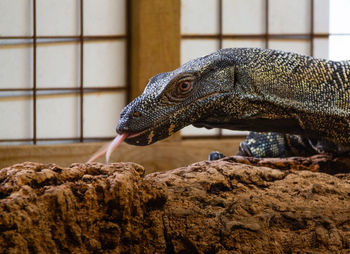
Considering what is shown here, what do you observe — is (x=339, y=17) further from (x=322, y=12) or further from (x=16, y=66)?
(x=16, y=66)

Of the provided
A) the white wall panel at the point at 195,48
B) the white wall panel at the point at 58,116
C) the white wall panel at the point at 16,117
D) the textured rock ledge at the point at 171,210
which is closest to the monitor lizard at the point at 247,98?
the textured rock ledge at the point at 171,210

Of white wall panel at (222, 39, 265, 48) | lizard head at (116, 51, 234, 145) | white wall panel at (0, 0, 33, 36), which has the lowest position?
lizard head at (116, 51, 234, 145)

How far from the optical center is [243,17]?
596cm

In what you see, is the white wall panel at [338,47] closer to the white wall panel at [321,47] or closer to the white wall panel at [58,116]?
the white wall panel at [321,47]

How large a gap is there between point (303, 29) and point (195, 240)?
4432 mm

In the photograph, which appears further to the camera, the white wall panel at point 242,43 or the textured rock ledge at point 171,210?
the white wall panel at point 242,43

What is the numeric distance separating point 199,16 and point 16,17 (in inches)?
82.6

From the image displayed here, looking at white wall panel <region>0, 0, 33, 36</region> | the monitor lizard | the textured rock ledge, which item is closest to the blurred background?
white wall panel <region>0, 0, 33, 36</region>

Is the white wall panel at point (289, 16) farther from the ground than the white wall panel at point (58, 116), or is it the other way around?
the white wall panel at point (289, 16)

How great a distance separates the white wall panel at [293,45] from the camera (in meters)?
6.00

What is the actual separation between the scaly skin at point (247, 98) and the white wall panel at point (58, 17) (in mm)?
3050

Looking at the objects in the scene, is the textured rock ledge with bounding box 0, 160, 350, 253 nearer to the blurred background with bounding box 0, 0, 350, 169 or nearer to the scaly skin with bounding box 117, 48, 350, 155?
the scaly skin with bounding box 117, 48, 350, 155

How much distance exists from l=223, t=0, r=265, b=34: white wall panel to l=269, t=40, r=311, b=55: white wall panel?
0.22 meters

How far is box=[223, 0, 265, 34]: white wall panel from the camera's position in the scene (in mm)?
5945
